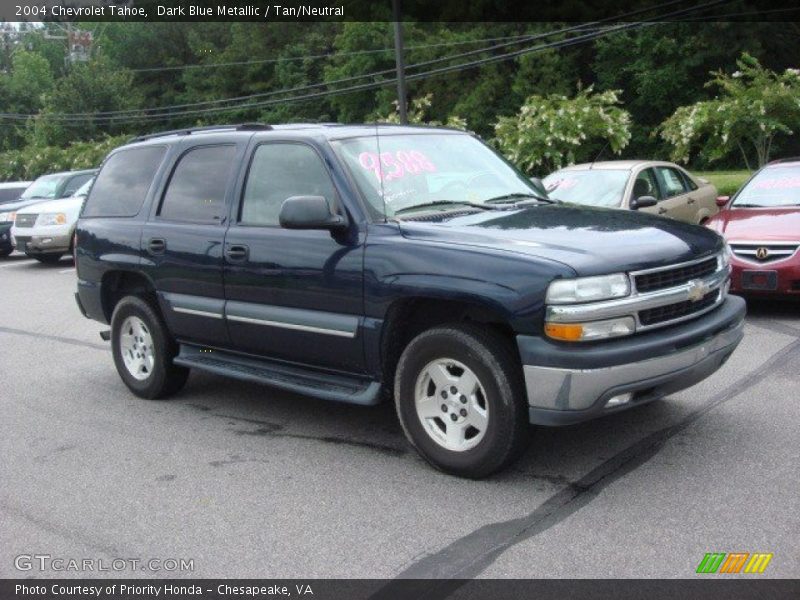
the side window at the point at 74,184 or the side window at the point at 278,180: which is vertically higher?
the side window at the point at 278,180

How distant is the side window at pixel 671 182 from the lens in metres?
11.7

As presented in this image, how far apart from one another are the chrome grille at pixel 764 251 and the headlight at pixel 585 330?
4864 millimetres

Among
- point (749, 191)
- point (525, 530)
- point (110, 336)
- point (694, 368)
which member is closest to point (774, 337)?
point (749, 191)

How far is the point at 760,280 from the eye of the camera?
8562 mm

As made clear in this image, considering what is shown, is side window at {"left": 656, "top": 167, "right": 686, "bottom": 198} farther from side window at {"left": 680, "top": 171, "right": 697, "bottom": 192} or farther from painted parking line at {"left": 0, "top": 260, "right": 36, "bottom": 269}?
painted parking line at {"left": 0, "top": 260, "right": 36, "bottom": 269}

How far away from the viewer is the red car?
8484mm

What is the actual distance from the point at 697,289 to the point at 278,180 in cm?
266

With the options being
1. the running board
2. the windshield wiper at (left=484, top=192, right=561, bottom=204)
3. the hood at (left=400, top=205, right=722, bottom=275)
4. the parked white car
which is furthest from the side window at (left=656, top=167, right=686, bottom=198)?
the parked white car

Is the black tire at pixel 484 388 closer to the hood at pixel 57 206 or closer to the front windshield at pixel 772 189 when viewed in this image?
the front windshield at pixel 772 189

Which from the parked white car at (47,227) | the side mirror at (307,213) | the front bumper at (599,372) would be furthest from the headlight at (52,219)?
the front bumper at (599,372)

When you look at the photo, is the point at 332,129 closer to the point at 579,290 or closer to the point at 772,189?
the point at 579,290

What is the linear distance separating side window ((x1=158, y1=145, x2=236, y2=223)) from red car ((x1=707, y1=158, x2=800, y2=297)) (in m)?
5.12

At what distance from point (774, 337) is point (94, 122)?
5479 centimetres

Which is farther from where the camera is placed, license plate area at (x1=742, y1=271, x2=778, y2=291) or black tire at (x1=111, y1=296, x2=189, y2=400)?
license plate area at (x1=742, y1=271, x2=778, y2=291)
